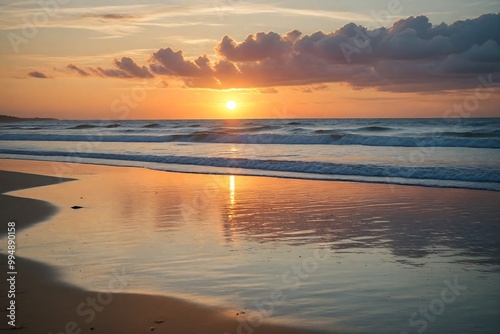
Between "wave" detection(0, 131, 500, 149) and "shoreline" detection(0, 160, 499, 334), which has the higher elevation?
"wave" detection(0, 131, 500, 149)

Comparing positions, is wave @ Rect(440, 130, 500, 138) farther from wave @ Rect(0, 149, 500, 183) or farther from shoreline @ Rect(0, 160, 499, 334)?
shoreline @ Rect(0, 160, 499, 334)

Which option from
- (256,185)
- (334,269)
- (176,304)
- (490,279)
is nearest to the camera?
(176,304)

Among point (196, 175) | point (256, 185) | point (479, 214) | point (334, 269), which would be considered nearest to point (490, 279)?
point (334, 269)

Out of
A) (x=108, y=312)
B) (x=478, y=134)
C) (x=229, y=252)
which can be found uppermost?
(x=478, y=134)

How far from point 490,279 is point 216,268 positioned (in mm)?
4038

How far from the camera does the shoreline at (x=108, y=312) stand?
625 cm

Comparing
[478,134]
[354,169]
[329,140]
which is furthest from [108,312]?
[478,134]

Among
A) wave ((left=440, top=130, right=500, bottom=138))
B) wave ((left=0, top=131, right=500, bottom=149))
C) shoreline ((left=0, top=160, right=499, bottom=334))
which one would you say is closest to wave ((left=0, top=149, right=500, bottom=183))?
shoreline ((left=0, top=160, right=499, bottom=334))

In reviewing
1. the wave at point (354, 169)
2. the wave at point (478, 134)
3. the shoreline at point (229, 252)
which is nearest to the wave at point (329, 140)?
the wave at point (478, 134)

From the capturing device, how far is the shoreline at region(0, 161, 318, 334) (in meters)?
6.25

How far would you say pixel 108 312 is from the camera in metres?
6.77

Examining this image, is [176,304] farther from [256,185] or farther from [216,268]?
[256,185]

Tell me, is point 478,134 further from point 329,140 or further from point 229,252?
point 229,252

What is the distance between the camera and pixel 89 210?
1417 cm
